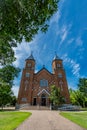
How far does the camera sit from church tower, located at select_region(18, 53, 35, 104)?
120 ft

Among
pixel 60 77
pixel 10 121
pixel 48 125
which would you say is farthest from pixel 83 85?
pixel 48 125

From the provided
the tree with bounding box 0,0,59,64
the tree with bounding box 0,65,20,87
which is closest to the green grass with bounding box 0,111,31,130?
the tree with bounding box 0,65,20,87

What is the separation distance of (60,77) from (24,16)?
37022mm

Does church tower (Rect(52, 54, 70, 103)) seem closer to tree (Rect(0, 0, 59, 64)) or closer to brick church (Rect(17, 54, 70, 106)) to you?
brick church (Rect(17, 54, 70, 106))

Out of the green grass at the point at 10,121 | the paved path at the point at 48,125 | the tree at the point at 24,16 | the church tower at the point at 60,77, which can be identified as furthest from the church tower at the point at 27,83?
the tree at the point at 24,16

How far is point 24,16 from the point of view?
560cm

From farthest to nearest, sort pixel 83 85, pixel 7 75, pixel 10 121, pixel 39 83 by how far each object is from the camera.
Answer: pixel 83 85 → pixel 39 83 → pixel 7 75 → pixel 10 121

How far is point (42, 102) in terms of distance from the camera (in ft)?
123

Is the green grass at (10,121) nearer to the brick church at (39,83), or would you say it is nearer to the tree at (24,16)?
the tree at (24,16)

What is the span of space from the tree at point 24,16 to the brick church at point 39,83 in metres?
32.7

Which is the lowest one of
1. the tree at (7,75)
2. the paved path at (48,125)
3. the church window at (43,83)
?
the paved path at (48,125)

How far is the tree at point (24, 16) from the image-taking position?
496cm

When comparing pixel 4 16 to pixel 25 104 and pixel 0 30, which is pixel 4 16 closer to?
pixel 0 30

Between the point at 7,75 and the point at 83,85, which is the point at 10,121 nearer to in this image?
the point at 7,75
